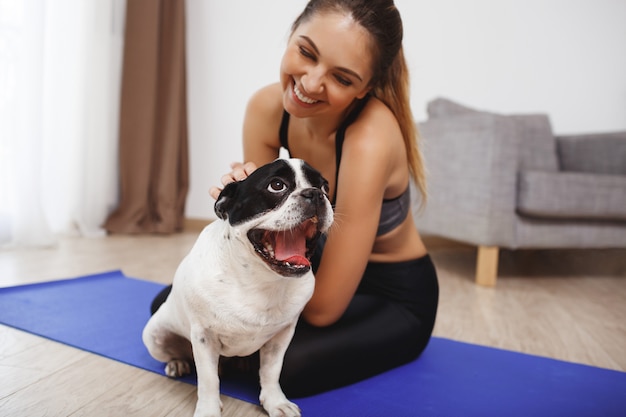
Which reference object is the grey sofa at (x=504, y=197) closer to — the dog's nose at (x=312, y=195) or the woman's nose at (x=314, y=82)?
the woman's nose at (x=314, y=82)

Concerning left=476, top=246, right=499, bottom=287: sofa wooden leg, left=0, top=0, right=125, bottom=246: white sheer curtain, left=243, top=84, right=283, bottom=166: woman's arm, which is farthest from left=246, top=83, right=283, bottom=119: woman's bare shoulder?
left=0, top=0, right=125, bottom=246: white sheer curtain

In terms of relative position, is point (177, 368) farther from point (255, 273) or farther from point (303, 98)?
point (303, 98)

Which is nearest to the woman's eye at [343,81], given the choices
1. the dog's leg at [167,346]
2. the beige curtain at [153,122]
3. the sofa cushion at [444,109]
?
the dog's leg at [167,346]

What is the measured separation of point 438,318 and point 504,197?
0.88m

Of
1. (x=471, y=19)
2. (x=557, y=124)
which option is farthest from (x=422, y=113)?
(x=557, y=124)

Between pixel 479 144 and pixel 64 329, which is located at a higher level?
pixel 479 144

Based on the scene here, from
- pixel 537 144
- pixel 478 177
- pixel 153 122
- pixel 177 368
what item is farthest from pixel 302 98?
pixel 153 122

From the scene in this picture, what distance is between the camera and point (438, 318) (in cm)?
193

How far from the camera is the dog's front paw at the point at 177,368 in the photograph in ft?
3.99

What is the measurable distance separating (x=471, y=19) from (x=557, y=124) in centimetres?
98

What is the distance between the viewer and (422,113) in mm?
3674

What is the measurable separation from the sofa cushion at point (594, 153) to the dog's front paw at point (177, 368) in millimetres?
2935

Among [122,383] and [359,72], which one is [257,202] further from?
[122,383]

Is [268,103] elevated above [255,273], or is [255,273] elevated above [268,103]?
[268,103]
